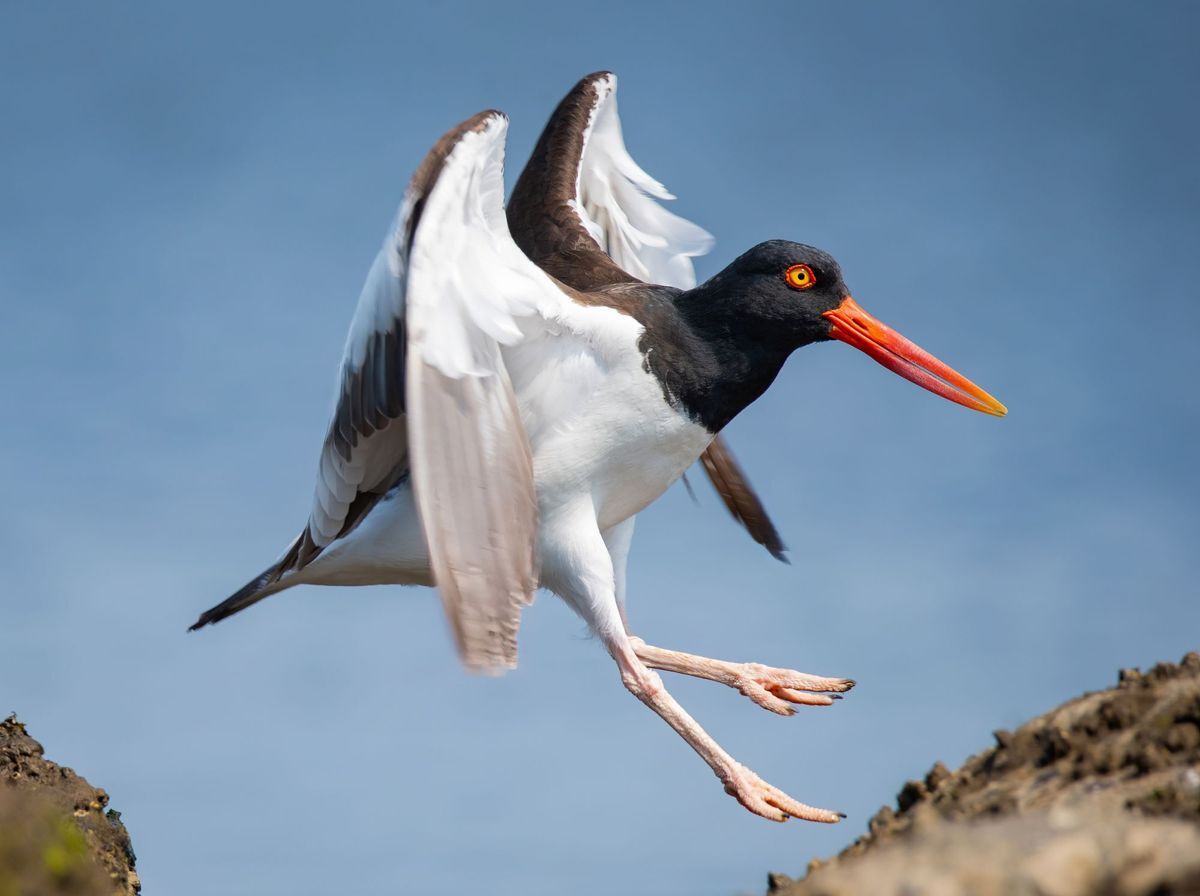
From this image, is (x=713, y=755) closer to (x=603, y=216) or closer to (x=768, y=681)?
(x=768, y=681)

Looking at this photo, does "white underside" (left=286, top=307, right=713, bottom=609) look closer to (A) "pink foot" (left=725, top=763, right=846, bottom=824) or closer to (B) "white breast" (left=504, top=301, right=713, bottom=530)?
(B) "white breast" (left=504, top=301, right=713, bottom=530)

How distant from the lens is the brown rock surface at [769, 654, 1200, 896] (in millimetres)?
3441

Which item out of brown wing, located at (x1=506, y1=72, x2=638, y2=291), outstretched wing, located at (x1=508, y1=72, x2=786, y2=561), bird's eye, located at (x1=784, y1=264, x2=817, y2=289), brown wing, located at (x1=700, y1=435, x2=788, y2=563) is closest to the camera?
bird's eye, located at (x1=784, y1=264, x2=817, y2=289)

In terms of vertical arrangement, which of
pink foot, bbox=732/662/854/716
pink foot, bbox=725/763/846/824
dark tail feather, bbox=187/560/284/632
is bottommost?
pink foot, bbox=725/763/846/824

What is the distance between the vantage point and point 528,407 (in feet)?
24.6

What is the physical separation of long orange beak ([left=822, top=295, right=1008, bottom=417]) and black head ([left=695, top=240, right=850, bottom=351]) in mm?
154

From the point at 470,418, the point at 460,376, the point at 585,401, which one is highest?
the point at 585,401

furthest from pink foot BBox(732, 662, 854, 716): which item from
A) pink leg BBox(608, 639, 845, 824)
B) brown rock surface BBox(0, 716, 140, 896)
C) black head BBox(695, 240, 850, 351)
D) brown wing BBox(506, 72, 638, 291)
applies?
brown rock surface BBox(0, 716, 140, 896)

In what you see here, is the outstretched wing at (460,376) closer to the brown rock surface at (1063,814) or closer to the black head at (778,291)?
the black head at (778,291)

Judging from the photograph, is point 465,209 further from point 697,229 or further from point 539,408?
point 697,229

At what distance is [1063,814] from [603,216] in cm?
792

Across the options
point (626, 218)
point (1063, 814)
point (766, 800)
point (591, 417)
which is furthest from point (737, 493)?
point (1063, 814)

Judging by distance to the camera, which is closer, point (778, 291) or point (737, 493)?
point (778, 291)

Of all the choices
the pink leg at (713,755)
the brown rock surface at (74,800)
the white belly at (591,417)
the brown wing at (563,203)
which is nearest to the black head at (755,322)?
the white belly at (591,417)
